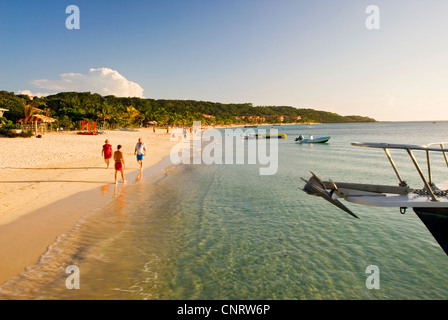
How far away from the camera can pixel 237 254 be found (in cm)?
664

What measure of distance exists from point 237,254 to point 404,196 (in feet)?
14.2

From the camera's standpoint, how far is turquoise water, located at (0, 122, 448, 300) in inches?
203

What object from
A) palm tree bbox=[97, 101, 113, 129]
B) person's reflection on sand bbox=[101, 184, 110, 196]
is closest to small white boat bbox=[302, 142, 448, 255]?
person's reflection on sand bbox=[101, 184, 110, 196]

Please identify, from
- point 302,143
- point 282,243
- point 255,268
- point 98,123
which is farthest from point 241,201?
point 98,123

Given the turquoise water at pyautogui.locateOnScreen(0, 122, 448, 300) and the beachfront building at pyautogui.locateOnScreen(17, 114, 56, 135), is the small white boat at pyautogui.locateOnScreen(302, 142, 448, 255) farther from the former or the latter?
the beachfront building at pyautogui.locateOnScreen(17, 114, 56, 135)

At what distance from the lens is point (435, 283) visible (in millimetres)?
5461

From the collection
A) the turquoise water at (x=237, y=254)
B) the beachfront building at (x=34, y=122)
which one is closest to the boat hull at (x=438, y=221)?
the turquoise water at (x=237, y=254)

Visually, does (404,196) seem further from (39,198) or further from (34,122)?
(34,122)

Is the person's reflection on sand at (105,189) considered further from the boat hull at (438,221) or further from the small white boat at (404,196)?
the boat hull at (438,221)

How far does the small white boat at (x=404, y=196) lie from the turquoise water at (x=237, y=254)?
1200mm

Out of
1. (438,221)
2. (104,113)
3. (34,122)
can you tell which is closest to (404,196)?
(438,221)

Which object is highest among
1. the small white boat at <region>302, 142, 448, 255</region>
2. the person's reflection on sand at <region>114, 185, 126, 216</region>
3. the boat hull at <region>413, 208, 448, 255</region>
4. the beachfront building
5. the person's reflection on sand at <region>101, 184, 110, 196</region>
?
the beachfront building

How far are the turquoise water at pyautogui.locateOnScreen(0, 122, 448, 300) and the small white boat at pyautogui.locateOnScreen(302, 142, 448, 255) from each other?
1200mm
